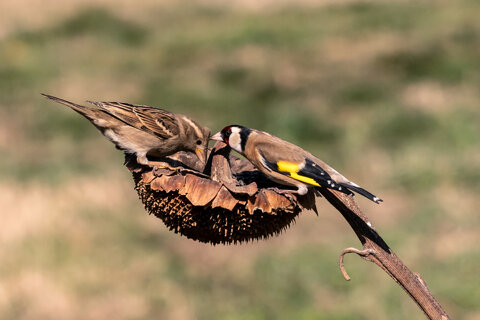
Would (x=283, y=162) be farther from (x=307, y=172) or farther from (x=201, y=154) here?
(x=201, y=154)

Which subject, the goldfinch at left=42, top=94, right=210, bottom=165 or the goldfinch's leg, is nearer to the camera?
the goldfinch's leg

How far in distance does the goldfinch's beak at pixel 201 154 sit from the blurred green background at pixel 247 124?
8939 mm

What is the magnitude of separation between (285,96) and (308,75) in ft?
5.35

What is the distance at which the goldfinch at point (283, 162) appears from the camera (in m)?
5.11

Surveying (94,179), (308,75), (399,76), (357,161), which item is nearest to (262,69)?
(308,75)

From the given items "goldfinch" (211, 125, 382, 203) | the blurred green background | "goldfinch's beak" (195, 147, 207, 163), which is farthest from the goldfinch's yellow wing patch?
the blurred green background

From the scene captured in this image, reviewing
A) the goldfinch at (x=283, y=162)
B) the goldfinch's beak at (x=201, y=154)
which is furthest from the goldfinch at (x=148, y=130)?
the goldfinch at (x=283, y=162)

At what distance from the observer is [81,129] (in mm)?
23219

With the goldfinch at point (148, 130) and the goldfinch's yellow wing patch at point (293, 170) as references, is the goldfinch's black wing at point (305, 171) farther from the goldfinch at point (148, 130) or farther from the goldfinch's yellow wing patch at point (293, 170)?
the goldfinch at point (148, 130)

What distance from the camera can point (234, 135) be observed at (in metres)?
5.80

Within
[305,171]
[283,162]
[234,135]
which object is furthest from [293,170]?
[234,135]

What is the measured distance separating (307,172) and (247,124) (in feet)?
58.0

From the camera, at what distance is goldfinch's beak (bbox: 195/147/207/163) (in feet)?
20.1

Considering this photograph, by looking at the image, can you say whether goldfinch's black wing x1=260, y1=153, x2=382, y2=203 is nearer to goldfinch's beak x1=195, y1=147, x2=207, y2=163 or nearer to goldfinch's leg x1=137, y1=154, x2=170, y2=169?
goldfinch's beak x1=195, y1=147, x2=207, y2=163
